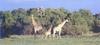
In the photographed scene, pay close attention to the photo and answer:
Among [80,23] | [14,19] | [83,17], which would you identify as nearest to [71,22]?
[80,23]

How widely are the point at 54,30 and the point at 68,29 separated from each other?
2864 millimetres

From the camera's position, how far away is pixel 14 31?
3191 centimetres

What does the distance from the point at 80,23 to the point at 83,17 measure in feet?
7.48

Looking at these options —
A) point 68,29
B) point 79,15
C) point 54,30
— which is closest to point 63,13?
point 79,15

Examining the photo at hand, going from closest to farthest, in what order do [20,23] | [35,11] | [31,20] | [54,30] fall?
[54,30], [31,20], [20,23], [35,11]

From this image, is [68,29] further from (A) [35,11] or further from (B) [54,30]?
(A) [35,11]

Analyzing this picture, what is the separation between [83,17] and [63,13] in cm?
174

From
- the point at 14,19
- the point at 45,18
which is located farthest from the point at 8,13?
the point at 45,18

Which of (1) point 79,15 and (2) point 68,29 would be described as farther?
(1) point 79,15

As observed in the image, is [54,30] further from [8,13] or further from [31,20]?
[8,13]

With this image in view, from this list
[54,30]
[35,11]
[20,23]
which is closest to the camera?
[54,30]

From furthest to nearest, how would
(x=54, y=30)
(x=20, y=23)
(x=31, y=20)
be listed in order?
1. (x=20, y=23)
2. (x=31, y=20)
3. (x=54, y=30)

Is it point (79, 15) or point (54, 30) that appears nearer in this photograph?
point (54, 30)

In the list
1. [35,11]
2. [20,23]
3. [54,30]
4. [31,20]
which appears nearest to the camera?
[54,30]
